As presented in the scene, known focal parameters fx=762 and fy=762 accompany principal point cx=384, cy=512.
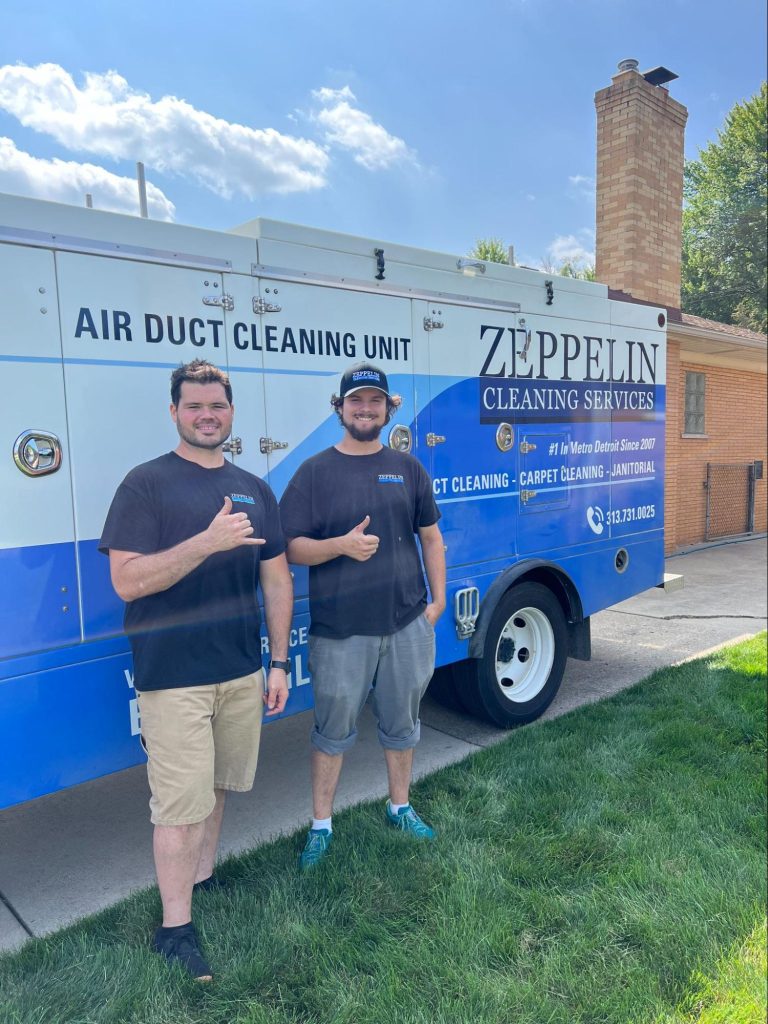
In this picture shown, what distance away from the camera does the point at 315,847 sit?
10.2 ft

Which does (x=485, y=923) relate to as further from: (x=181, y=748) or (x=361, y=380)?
(x=361, y=380)

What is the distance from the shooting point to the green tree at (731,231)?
64.2 ft

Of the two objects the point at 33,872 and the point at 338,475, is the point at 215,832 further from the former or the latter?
the point at 338,475

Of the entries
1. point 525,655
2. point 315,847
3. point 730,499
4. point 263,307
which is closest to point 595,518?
point 525,655

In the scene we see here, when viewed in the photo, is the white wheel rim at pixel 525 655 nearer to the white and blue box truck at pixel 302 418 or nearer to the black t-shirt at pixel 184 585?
the white and blue box truck at pixel 302 418

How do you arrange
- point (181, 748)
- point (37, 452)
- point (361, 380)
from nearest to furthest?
point (181, 748) → point (37, 452) → point (361, 380)

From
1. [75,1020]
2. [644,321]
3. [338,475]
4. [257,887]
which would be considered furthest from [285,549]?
[644,321]

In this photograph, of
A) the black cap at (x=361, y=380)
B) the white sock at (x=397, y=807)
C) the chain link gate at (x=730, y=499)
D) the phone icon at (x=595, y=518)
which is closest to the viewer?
the black cap at (x=361, y=380)

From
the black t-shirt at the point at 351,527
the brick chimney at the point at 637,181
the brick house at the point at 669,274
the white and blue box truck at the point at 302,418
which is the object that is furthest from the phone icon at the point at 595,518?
the brick chimney at the point at 637,181

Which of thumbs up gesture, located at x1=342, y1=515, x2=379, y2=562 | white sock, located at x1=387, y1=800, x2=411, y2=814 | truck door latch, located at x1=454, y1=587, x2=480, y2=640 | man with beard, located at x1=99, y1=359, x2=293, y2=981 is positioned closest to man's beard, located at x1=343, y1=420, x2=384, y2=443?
thumbs up gesture, located at x1=342, y1=515, x2=379, y2=562

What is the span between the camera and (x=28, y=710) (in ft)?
8.75

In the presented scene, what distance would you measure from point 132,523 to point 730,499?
42.0 ft

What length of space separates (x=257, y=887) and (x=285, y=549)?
1.32 meters

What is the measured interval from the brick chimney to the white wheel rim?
6544 mm
